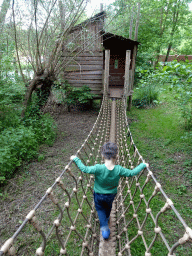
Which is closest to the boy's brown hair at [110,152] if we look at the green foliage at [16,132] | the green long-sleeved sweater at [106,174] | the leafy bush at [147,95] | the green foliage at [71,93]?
the green long-sleeved sweater at [106,174]

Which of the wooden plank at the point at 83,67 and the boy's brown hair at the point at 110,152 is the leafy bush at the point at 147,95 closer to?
the wooden plank at the point at 83,67

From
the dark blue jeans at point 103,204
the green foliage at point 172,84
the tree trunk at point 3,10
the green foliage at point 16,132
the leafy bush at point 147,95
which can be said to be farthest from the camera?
the leafy bush at point 147,95

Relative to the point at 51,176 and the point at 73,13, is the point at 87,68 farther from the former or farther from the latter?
the point at 51,176

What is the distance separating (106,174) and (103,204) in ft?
1.17

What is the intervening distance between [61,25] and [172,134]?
4228mm

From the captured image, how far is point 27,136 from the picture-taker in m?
3.68

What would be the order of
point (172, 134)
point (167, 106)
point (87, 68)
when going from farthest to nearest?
1. point (167, 106)
2. point (87, 68)
3. point (172, 134)

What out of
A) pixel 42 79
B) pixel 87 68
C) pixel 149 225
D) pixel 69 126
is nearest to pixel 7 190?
pixel 149 225

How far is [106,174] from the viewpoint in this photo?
146 centimetres

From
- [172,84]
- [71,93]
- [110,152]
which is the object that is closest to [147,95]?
[71,93]

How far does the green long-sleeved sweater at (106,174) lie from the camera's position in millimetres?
1466

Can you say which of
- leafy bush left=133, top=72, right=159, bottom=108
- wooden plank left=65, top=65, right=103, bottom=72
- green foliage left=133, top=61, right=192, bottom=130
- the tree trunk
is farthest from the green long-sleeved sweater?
leafy bush left=133, top=72, right=159, bottom=108

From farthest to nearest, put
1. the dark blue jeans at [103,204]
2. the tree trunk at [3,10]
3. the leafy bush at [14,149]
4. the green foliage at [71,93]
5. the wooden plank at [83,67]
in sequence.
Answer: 1. the wooden plank at [83,67]
2. the green foliage at [71,93]
3. the tree trunk at [3,10]
4. the leafy bush at [14,149]
5. the dark blue jeans at [103,204]

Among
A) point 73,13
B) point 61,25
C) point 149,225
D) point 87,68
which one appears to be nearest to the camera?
point 149,225
